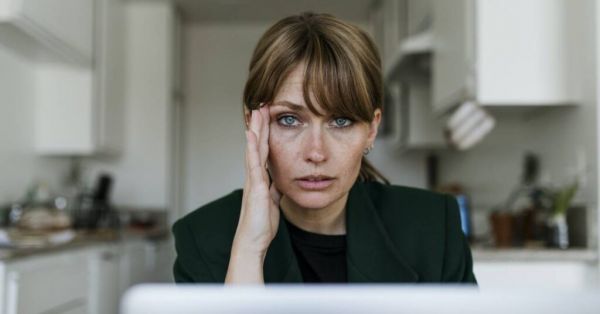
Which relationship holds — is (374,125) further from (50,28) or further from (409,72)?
(409,72)

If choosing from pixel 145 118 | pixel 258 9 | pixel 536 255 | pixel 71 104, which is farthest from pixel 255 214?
pixel 258 9

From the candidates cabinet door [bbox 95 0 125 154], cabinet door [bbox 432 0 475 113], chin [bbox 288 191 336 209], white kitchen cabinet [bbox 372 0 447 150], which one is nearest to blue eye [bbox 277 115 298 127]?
chin [bbox 288 191 336 209]

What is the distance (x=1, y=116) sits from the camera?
3812 millimetres

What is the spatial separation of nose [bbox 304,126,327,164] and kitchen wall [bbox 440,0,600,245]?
169cm

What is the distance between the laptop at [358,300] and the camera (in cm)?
49

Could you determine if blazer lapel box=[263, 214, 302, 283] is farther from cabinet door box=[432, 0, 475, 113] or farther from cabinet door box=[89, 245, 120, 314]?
cabinet door box=[89, 245, 120, 314]

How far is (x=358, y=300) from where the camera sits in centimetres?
49

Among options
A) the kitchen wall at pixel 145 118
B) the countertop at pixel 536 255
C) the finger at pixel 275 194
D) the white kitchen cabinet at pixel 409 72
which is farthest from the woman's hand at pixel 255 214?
the kitchen wall at pixel 145 118

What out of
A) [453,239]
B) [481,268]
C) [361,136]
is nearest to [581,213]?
[481,268]

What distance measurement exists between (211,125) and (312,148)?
5.05m

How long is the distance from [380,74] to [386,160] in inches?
190

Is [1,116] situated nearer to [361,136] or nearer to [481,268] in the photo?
[481,268]

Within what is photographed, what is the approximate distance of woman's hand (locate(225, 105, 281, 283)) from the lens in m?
1.14

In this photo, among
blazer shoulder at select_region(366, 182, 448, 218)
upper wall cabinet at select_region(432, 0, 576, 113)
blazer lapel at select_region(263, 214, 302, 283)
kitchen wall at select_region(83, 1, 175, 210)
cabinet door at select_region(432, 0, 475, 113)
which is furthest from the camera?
kitchen wall at select_region(83, 1, 175, 210)
